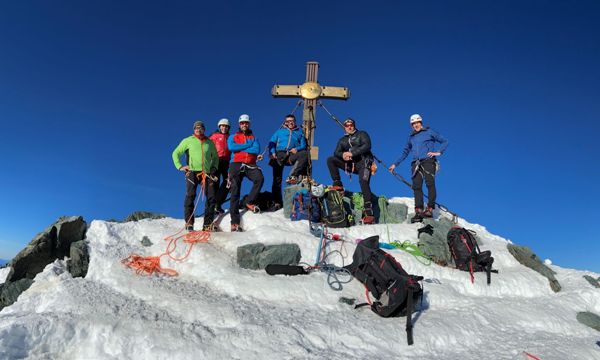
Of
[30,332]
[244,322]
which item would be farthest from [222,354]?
[30,332]

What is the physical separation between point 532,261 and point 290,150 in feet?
27.0

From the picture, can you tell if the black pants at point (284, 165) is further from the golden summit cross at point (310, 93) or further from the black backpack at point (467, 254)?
the black backpack at point (467, 254)

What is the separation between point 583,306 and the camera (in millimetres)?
9305

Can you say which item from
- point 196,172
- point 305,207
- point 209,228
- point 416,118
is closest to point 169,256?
point 209,228

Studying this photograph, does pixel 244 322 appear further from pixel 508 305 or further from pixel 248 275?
pixel 508 305

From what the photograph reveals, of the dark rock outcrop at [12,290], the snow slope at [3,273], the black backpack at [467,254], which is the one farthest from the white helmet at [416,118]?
the snow slope at [3,273]

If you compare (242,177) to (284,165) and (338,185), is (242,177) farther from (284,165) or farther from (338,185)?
(338,185)

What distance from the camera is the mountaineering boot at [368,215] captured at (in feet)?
38.6

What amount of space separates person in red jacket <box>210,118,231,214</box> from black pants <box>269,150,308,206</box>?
1733mm

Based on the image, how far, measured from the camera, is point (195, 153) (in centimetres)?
1041

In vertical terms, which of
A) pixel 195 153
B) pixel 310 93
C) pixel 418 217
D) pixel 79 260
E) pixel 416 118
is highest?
pixel 310 93

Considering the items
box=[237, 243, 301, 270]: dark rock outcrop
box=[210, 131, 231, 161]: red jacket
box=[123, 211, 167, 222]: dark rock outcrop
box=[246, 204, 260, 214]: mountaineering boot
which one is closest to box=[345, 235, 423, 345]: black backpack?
box=[237, 243, 301, 270]: dark rock outcrop

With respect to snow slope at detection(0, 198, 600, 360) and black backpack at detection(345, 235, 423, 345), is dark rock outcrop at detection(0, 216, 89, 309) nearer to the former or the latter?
snow slope at detection(0, 198, 600, 360)

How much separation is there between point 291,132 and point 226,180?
2.74m
